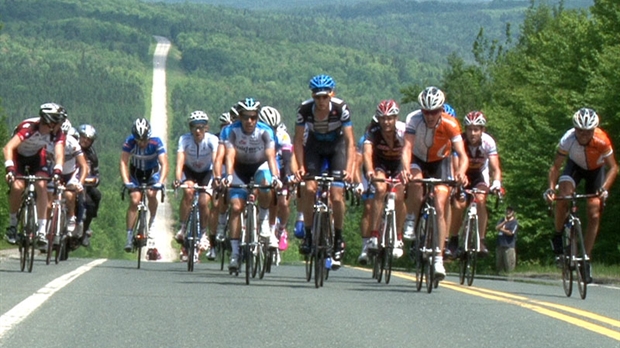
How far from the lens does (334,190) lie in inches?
653

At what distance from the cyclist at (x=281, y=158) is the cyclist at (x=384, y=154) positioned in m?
1.19

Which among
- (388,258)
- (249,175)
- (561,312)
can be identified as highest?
(249,175)

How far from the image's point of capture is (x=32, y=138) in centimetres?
1836

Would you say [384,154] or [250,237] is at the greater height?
[384,154]

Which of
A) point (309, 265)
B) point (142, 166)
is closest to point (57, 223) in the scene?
point (142, 166)

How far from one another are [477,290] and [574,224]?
1193 mm

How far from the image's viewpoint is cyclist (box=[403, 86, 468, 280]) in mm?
15750

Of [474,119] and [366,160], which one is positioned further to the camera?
[474,119]

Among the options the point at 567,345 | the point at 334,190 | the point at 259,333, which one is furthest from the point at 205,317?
Result: the point at 334,190

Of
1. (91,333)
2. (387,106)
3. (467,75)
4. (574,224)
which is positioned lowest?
(91,333)

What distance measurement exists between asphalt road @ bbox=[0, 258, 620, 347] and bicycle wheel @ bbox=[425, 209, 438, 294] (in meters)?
0.24

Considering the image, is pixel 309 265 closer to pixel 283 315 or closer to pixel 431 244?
pixel 431 244

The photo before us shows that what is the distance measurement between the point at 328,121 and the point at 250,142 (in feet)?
4.36

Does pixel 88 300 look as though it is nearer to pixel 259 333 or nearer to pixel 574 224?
pixel 259 333
